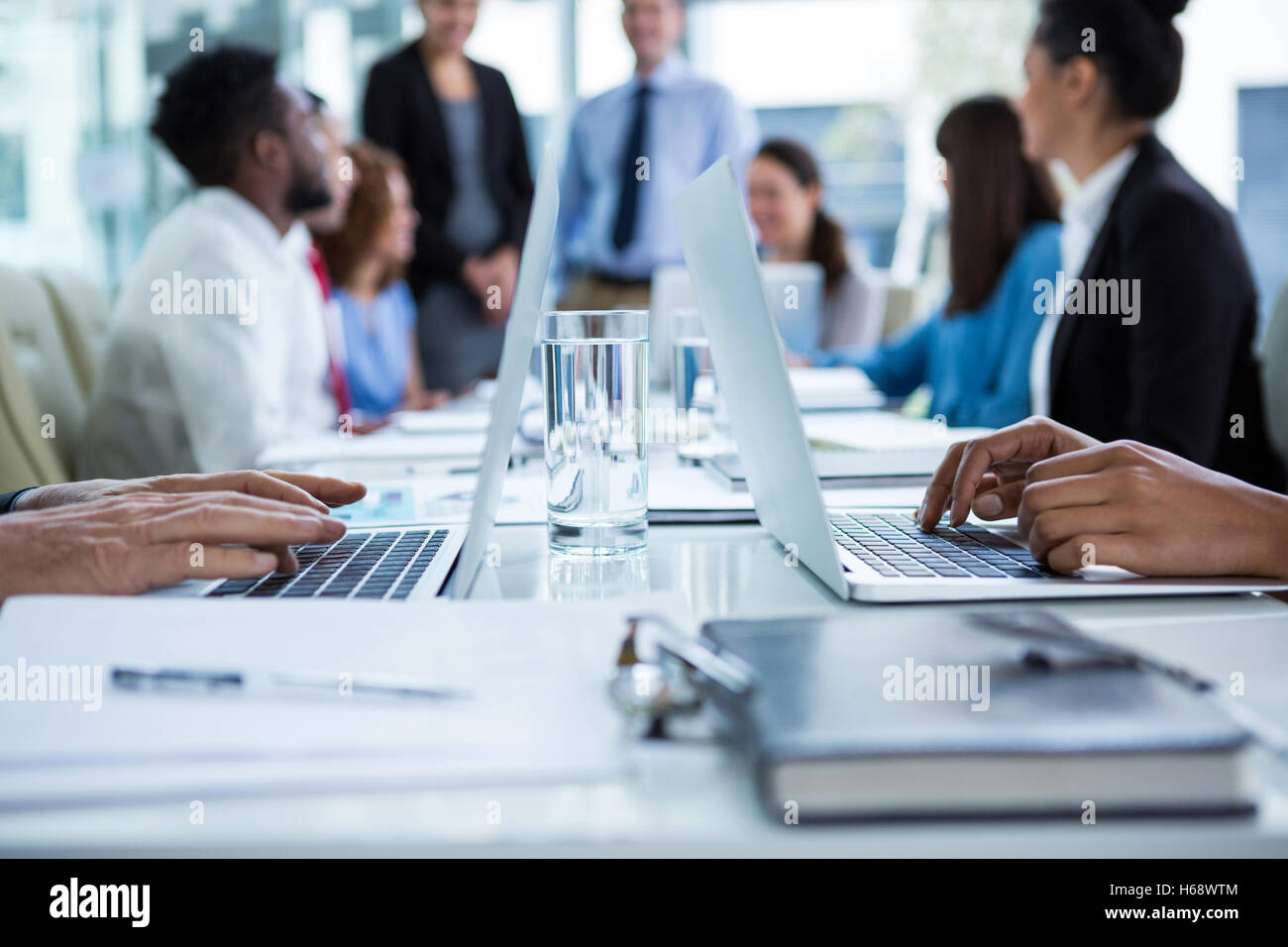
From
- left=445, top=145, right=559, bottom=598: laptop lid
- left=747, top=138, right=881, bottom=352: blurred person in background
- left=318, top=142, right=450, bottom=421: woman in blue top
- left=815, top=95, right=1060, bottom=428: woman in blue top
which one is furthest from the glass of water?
left=747, top=138, right=881, bottom=352: blurred person in background

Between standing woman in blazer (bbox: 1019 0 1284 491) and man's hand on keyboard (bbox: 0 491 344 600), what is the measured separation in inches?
51.6

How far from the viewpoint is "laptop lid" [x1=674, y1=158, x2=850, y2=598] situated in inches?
27.1

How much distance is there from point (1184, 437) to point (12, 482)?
5.36ft

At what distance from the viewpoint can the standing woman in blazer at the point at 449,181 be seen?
4.19 m

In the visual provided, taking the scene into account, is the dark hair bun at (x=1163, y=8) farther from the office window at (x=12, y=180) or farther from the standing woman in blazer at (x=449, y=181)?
the office window at (x=12, y=180)

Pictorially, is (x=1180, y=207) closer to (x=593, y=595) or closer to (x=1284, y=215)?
(x=593, y=595)

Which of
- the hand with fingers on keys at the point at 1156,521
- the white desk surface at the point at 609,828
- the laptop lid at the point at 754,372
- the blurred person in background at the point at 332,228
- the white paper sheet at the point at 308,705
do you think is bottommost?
the white desk surface at the point at 609,828

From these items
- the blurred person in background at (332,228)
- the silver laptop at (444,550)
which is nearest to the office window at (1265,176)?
the blurred person in background at (332,228)

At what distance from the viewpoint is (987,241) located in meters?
2.52

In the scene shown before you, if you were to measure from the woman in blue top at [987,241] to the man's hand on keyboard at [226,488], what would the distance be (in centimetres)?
179

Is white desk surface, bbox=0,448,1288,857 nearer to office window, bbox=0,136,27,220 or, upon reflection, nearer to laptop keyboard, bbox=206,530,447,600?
laptop keyboard, bbox=206,530,447,600

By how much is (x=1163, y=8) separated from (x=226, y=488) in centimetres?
165

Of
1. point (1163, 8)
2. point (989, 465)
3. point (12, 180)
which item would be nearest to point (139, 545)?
point (989, 465)
